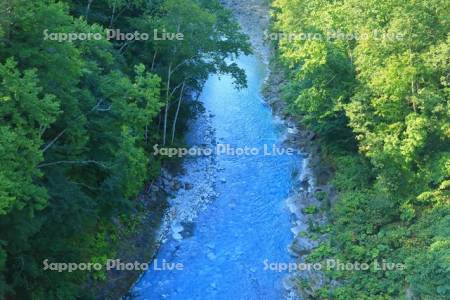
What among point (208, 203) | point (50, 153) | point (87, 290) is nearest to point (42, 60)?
point (50, 153)

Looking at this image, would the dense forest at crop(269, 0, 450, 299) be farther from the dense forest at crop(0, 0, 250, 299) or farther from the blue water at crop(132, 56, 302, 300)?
the dense forest at crop(0, 0, 250, 299)

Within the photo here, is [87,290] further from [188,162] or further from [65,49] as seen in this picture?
[188,162]

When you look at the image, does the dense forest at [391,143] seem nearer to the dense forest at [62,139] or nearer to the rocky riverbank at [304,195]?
the rocky riverbank at [304,195]

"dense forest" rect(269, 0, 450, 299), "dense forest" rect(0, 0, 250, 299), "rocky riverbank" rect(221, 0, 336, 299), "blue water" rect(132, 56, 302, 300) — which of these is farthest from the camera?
"rocky riverbank" rect(221, 0, 336, 299)

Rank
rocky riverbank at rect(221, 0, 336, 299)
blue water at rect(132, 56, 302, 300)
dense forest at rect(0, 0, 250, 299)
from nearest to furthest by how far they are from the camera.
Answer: dense forest at rect(0, 0, 250, 299), blue water at rect(132, 56, 302, 300), rocky riverbank at rect(221, 0, 336, 299)

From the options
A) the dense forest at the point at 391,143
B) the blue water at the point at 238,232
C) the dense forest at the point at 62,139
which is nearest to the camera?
the dense forest at the point at 62,139

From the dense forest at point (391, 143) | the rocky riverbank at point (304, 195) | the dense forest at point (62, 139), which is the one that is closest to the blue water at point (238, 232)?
the rocky riverbank at point (304, 195)

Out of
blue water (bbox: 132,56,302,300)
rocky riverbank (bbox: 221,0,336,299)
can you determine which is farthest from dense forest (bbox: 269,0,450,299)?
blue water (bbox: 132,56,302,300)
